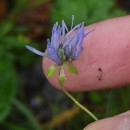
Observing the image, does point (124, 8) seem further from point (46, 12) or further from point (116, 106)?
point (116, 106)

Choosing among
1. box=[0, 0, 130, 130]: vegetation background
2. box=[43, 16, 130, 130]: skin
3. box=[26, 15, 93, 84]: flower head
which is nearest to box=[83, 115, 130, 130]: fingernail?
box=[26, 15, 93, 84]: flower head

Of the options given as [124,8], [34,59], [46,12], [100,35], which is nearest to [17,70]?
[34,59]

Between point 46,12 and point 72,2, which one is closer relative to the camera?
point 72,2

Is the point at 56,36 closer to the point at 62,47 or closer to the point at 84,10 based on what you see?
the point at 62,47

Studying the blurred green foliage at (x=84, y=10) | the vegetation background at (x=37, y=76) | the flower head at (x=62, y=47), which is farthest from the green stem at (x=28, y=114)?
the flower head at (x=62, y=47)

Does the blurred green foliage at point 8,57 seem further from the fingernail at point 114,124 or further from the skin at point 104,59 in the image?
the fingernail at point 114,124

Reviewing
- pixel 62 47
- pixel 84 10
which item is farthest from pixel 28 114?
pixel 62 47

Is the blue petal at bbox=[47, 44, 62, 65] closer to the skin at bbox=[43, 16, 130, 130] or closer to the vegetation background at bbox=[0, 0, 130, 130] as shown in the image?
the skin at bbox=[43, 16, 130, 130]

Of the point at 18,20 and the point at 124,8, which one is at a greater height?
the point at 18,20
